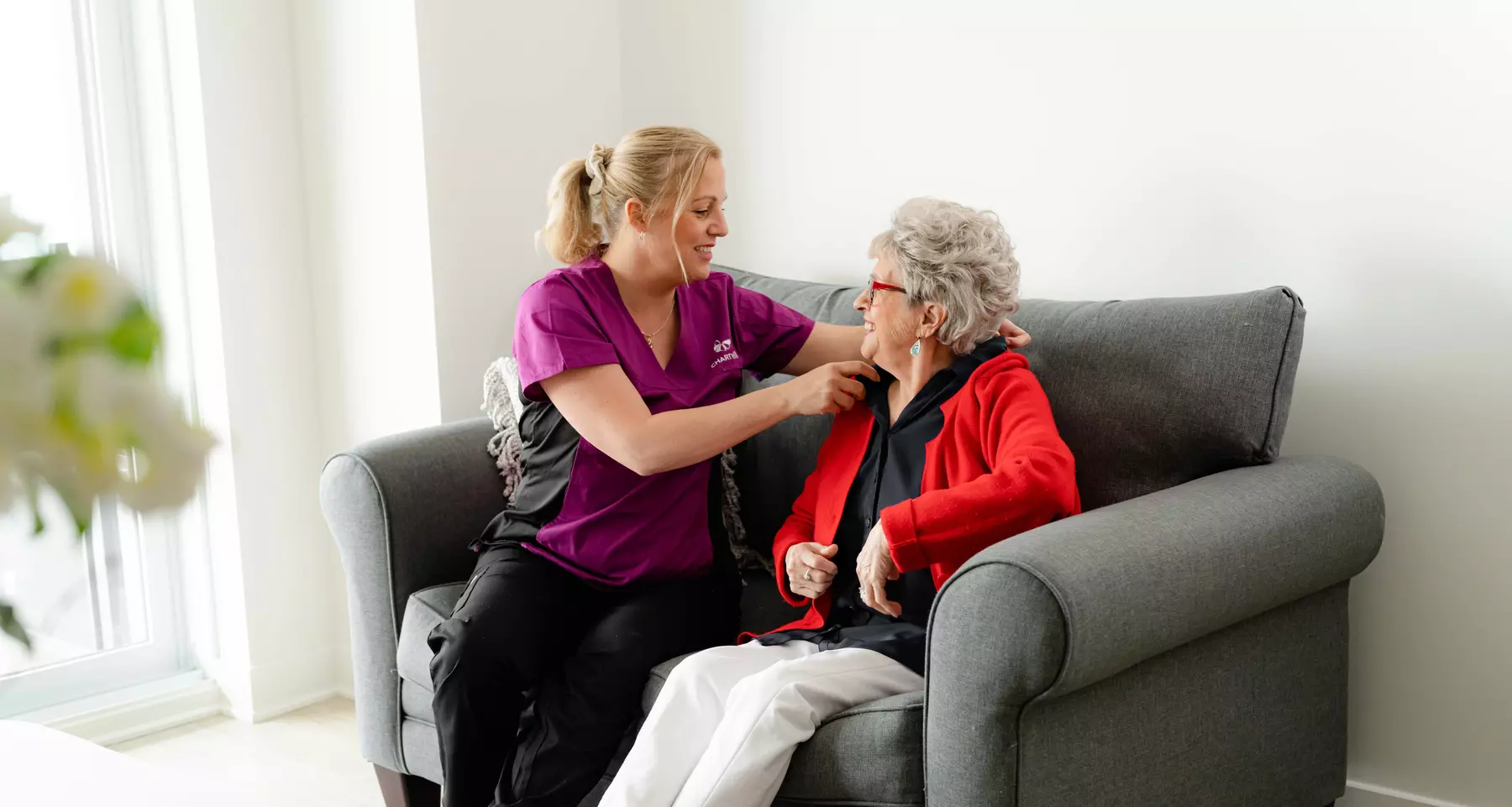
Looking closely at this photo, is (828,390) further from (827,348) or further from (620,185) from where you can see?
(620,185)

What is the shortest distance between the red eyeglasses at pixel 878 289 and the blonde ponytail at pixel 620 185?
33 cm

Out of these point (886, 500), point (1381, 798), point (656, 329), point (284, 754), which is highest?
point (656, 329)

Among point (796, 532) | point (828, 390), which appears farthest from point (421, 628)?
point (828, 390)

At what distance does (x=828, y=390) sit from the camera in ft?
5.98

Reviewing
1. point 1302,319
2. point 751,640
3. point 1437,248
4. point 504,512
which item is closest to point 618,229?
point 504,512

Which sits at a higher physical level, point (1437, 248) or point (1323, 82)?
point (1323, 82)

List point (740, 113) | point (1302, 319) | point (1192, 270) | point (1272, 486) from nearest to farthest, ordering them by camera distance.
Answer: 1. point (1272, 486)
2. point (1302, 319)
3. point (1192, 270)
4. point (740, 113)

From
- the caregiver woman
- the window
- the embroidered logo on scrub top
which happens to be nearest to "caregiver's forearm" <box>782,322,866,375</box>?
the caregiver woman

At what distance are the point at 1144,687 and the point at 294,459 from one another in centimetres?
211

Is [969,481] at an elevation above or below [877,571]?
above

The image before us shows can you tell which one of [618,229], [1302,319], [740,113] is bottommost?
[1302,319]

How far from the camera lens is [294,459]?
2941 mm

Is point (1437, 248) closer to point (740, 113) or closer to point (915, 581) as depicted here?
point (915, 581)

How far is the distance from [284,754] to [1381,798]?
213 centimetres
